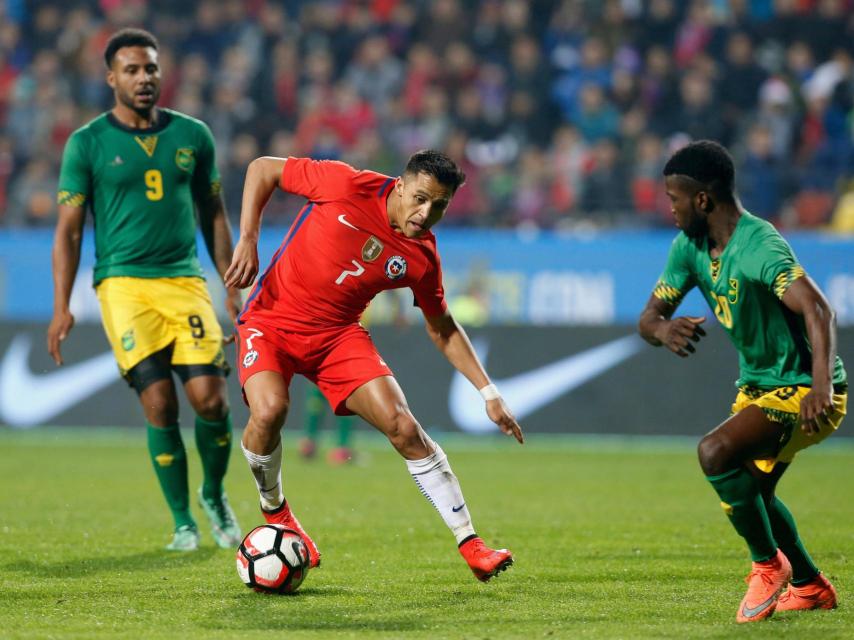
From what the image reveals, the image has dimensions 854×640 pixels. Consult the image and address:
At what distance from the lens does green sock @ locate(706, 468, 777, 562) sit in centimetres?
568

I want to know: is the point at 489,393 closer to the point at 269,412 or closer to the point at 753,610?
the point at 269,412

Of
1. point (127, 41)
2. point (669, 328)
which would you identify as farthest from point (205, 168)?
point (669, 328)

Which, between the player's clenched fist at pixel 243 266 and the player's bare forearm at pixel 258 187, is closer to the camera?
the player's clenched fist at pixel 243 266

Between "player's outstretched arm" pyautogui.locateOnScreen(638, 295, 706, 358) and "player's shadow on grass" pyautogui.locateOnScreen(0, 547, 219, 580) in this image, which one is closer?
"player's outstretched arm" pyautogui.locateOnScreen(638, 295, 706, 358)

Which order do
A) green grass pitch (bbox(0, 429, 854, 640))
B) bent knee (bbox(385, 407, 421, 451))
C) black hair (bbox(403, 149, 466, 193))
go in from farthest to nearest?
bent knee (bbox(385, 407, 421, 451)) < black hair (bbox(403, 149, 466, 193)) < green grass pitch (bbox(0, 429, 854, 640))

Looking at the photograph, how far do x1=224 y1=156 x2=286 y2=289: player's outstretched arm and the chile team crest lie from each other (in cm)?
63

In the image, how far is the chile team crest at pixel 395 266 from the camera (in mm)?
6445

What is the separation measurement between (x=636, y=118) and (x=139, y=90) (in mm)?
11339

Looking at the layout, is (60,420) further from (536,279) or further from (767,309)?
(767,309)

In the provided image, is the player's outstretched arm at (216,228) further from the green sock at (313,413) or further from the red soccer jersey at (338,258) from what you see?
the green sock at (313,413)

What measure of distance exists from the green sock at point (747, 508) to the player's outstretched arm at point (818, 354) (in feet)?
1.37

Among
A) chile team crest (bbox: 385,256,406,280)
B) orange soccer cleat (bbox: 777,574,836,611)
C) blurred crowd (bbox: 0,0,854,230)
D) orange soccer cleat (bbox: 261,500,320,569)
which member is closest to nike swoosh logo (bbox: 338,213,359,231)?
chile team crest (bbox: 385,256,406,280)

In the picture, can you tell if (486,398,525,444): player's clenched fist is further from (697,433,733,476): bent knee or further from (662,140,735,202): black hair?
(662,140,735,202): black hair

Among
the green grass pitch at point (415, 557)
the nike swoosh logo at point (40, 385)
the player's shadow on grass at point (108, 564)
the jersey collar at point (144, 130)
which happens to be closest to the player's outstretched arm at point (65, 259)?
the jersey collar at point (144, 130)
